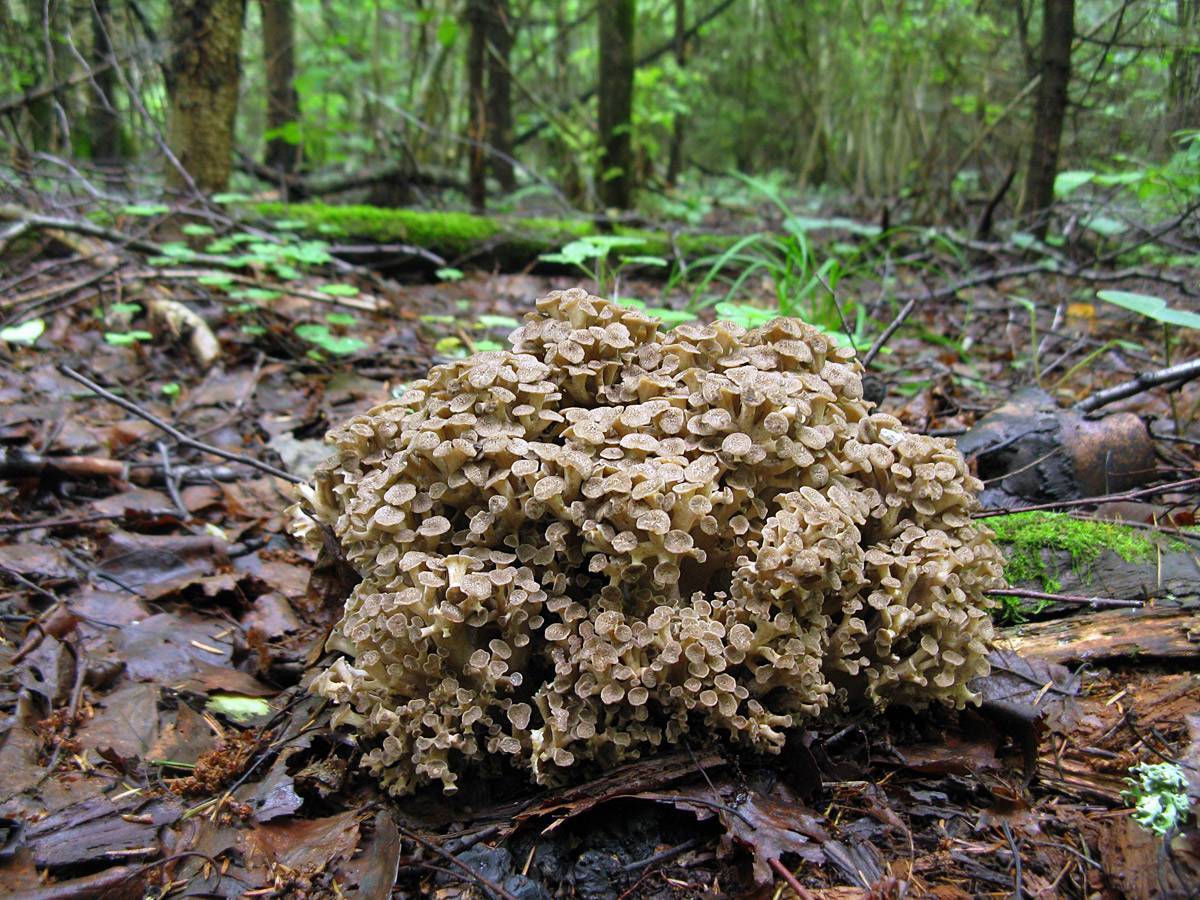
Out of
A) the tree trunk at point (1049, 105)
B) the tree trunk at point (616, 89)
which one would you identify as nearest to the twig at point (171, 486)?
the tree trunk at point (1049, 105)

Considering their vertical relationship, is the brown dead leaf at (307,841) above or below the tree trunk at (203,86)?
below

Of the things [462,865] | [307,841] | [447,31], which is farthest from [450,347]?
[447,31]

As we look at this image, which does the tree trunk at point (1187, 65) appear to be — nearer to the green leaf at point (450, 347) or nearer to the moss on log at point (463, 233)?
the moss on log at point (463, 233)

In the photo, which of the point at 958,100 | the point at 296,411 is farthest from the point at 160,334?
the point at 958,100

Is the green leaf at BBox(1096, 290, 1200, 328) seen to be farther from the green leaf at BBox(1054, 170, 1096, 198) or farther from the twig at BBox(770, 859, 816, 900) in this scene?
the green leaf at BBox(1054, 170, 1096, 198)

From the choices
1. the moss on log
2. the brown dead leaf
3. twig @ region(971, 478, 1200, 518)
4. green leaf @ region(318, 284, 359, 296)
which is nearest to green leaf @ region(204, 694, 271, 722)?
the brown dead leaf

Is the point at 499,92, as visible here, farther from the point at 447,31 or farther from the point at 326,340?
the point at 326,340

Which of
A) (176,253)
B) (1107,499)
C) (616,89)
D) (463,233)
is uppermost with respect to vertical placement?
(616,89)
